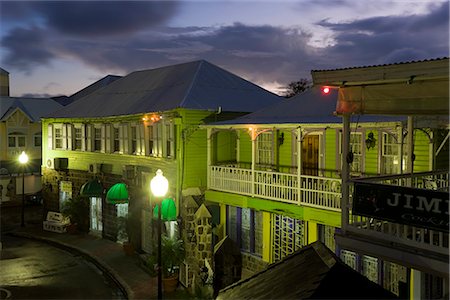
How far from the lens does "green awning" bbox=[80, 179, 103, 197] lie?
987 inches

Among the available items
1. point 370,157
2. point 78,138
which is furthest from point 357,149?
point 78,138

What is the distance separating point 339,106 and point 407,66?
1331 millimetres

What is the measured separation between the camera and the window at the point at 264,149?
1953 cm

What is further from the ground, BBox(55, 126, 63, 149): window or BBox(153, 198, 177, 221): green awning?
BBox(55, 126, 63, 149): window

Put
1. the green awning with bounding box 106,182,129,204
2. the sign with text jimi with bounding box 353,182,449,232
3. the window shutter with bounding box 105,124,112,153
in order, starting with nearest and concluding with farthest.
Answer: the sign with text jimi with bounding box 353,182,449,232 < the green awning with bounding box 106,182,129,204 < the window shutter with bounding box 105,124,112,153

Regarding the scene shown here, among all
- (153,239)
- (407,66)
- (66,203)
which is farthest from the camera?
(66,203)

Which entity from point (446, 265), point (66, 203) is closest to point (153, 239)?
point (66, 203)

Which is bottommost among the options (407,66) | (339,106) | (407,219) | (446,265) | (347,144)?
(446,265)

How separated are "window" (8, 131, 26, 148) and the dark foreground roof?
3492cm

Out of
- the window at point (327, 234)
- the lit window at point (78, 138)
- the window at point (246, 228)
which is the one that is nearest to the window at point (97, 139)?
the lit window at point (78, 138)

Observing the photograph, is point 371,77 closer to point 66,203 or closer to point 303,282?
point 303,282

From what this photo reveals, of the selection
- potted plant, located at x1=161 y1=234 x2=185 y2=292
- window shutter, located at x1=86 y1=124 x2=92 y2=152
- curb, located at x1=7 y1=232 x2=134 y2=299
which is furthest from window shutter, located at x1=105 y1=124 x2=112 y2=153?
potted plant, located at x1=161 y1=234 x2=185 y2=292

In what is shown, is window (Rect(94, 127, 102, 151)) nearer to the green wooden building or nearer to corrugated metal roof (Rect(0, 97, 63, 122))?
the green wooden building

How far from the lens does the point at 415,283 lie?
7797mm
